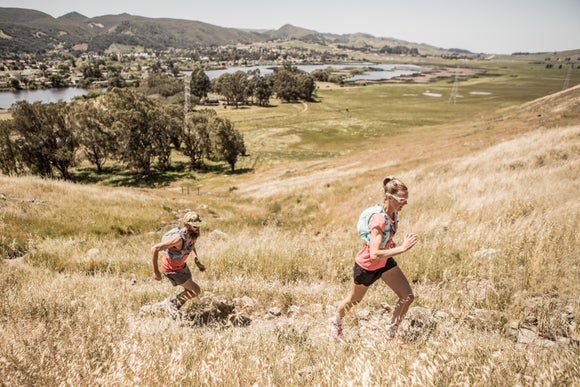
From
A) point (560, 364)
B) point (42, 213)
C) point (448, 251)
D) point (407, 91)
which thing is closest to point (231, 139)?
point (42, 213)

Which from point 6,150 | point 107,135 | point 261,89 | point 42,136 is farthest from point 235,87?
point 6,150

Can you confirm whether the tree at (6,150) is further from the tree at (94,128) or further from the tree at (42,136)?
the tree at (94,128)

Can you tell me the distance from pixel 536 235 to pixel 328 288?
192 inches

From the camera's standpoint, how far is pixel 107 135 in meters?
53.7

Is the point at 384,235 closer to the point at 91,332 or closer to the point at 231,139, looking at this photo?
the point at 91,332

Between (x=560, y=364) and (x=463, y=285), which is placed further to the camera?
(x=463, y=285)

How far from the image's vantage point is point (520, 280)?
552cm

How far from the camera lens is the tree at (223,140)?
185 feet

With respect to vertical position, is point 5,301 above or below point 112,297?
above

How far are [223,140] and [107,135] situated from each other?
66.1ft

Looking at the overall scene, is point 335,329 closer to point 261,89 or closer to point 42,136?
point 42,136

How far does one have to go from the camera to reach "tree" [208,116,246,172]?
56406mm

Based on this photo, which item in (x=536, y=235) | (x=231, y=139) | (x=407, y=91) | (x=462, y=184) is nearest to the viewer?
(x=536, y=235)

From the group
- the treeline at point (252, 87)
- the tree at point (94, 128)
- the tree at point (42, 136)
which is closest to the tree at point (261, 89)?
the treeline at point (252, 87)
